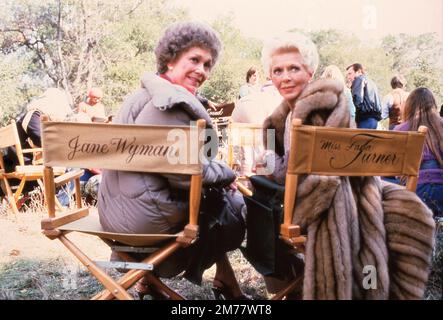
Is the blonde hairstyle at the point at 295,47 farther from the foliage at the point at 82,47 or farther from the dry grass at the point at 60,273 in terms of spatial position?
the foliage at the point at 82,47

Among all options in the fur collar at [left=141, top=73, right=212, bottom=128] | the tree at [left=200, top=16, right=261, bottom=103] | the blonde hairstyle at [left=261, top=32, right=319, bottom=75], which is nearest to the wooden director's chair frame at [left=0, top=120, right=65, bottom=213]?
the fur collar at [left=141, top=73, right=212, bottom=128]

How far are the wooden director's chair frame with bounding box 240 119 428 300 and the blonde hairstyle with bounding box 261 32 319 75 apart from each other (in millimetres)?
625

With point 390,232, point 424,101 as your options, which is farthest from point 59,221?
point 424,101

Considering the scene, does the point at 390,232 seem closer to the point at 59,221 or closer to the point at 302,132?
the point at 302,132

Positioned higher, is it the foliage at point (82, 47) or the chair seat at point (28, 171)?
the foliage at point (82, 47)

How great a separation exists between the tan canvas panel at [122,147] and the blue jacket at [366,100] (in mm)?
4231

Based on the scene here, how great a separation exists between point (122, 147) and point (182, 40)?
72 centimetres

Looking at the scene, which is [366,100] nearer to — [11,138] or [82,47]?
[11,138]

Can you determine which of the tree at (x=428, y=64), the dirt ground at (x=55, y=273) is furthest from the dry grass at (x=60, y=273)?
the tree at (x=428, y=64)

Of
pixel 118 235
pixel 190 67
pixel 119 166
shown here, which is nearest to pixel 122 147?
pixel 119 166

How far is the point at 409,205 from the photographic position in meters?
1.75

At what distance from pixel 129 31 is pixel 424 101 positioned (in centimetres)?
1259

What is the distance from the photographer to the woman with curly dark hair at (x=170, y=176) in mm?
1902

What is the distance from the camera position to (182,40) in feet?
7.27
